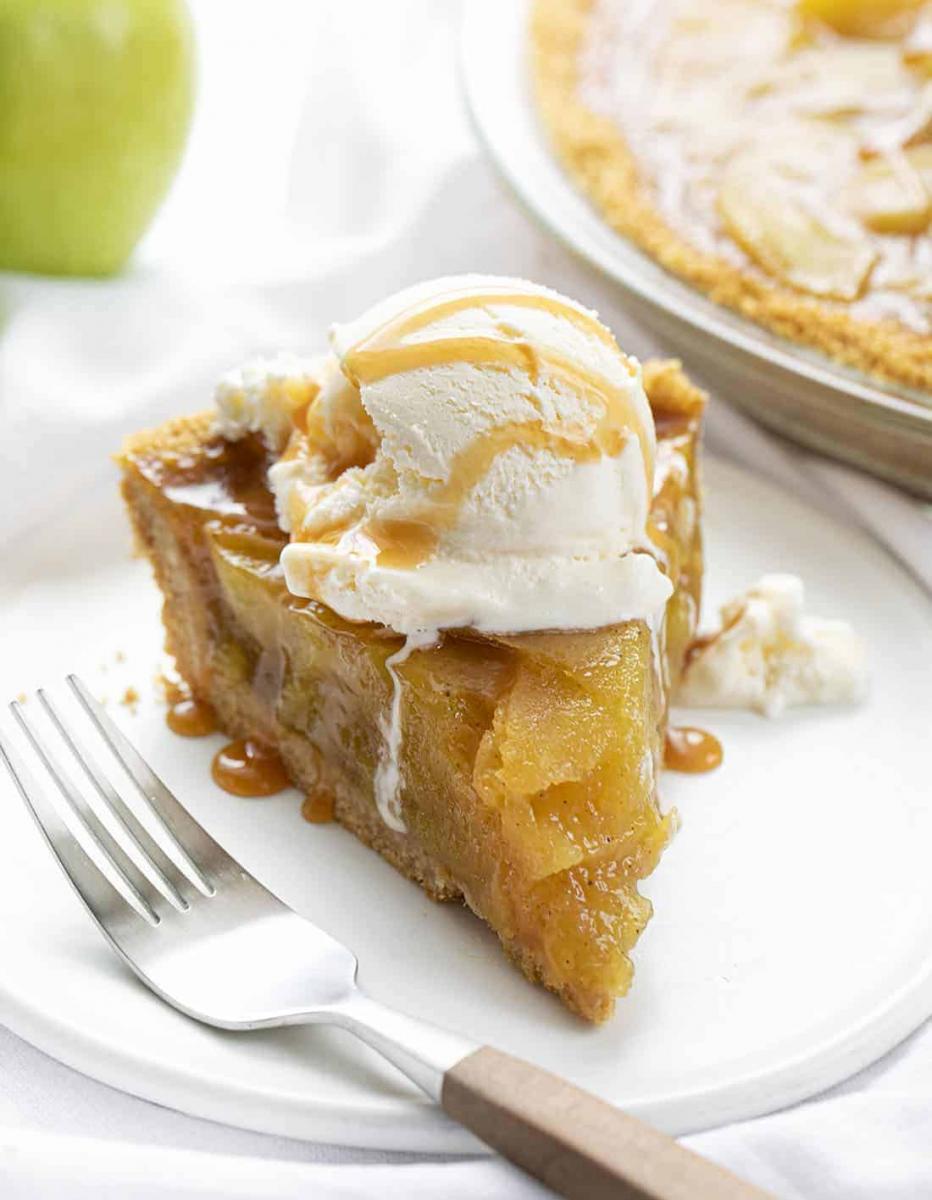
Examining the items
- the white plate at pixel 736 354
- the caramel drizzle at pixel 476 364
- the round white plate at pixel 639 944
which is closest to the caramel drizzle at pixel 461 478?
the caramel drizzle at pixel 476 364

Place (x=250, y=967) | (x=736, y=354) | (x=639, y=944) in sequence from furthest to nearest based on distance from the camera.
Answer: (x=736, y=354), (x=639, y=944), (x=250, y=967)

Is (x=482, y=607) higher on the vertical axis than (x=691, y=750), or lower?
higher

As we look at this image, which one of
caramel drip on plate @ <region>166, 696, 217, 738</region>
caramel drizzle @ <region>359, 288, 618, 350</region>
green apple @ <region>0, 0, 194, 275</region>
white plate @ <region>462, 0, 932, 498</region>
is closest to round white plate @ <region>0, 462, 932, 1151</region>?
caramel drip on plate @ <region>166, 696, 217, 738</region>

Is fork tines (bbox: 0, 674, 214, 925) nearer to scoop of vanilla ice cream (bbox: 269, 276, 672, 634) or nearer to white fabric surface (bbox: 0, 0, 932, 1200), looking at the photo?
white fabric surface (bbox: 0, 0, 932, 1200)

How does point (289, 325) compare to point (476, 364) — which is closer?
point (476, 364)

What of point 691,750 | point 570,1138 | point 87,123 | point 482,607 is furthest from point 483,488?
point 87,123

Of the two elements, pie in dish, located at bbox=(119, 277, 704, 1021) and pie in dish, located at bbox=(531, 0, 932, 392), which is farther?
pie in dish, located at bbox=(531, 0, 932, 392)

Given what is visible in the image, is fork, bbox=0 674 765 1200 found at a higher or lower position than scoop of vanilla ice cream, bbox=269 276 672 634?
lower

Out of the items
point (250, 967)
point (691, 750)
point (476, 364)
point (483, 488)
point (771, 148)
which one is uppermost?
point (476, 364)

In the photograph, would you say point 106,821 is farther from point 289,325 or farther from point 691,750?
point 289,325
